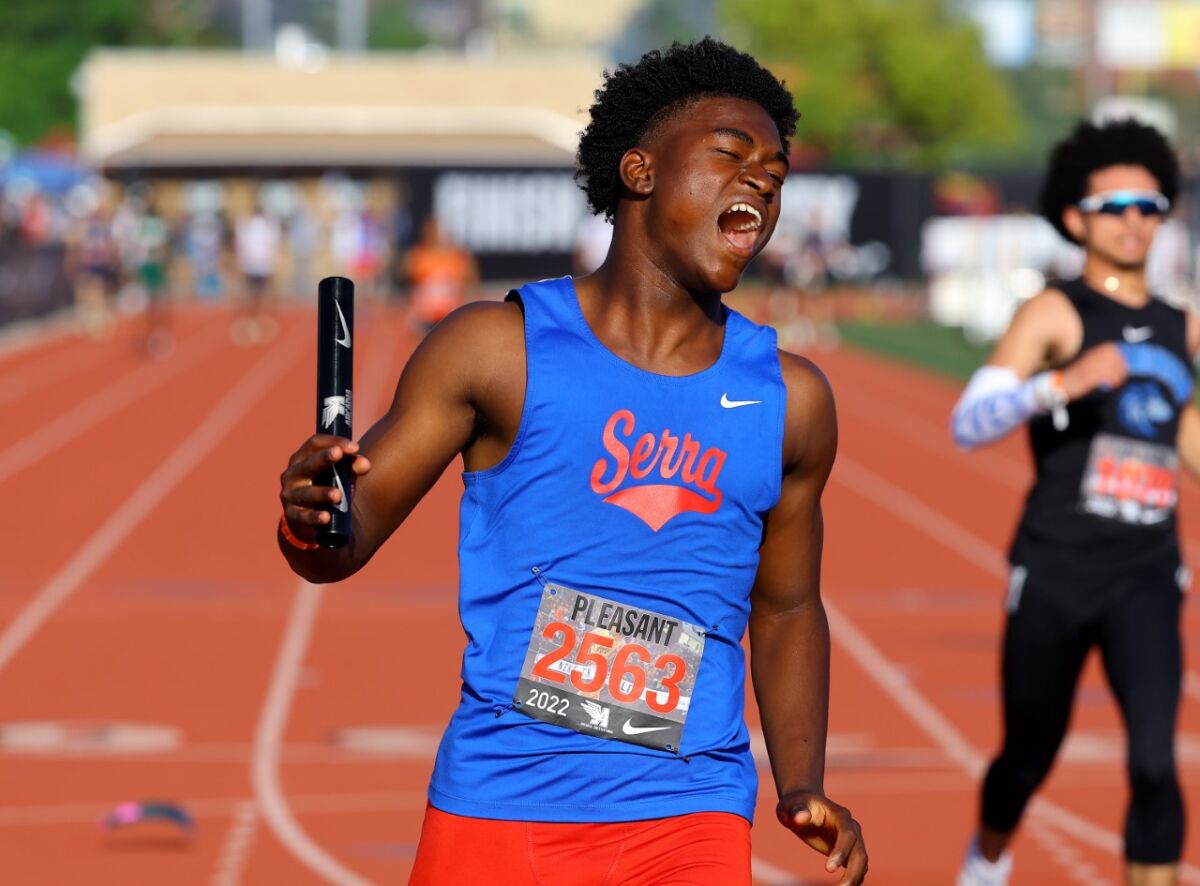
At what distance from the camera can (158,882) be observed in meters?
6.94

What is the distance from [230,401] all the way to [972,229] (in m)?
20.1

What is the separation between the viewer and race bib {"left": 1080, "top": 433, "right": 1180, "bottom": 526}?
224 inches

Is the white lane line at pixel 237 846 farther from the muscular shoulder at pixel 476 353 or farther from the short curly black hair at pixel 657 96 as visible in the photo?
the muscular shoulder at pixel 476 353

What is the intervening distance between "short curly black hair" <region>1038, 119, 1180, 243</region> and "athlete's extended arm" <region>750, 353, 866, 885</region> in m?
2.59

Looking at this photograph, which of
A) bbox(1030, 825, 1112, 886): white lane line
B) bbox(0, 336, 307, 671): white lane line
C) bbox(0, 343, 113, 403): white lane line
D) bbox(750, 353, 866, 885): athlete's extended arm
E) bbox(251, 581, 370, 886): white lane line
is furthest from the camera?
bbox(0, 343, 113, 403): white lane line

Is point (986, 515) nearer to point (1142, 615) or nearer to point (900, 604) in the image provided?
point (900, 604)

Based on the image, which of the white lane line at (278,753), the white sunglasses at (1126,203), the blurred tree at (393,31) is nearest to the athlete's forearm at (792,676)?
the white sunglasses at (1126,203)

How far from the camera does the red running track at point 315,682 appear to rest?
290 inches

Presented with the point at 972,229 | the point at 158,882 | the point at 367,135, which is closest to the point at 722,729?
the point at 158,882

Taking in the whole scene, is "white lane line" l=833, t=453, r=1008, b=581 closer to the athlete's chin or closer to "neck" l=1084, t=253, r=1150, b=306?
"neck" l=1084, t=253, r=1150, b=306

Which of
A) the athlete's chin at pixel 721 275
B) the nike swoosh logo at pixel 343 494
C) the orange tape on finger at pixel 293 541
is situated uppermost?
the athlete's chin at pixel 721 275

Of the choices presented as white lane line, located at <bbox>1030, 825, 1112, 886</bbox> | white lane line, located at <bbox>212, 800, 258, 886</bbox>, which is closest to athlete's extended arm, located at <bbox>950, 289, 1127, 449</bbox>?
white lane line, located at <bbox>1030, 825, 1112, 886</bbox>

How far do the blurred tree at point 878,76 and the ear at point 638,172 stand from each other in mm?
62066

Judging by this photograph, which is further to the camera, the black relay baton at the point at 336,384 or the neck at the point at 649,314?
the neck at the point at 649,314
